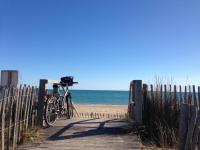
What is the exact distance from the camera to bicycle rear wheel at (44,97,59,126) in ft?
39.5

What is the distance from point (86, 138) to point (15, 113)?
2.06 metres

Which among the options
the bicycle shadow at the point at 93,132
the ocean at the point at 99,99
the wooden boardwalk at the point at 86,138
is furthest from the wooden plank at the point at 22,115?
the ocean at the point at 99,99

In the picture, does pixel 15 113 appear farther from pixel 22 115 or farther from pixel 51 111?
pixel 51 111

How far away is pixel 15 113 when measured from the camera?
9297 millimetres

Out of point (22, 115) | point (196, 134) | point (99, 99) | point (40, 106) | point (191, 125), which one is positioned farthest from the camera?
point (99, 99)

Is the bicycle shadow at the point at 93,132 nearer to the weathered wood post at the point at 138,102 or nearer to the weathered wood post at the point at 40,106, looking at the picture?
the weathered wood post at the point at 138,102

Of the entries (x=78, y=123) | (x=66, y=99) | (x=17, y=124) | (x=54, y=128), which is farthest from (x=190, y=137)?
(x=66, y=99)

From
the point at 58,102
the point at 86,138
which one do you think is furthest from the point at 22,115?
the point at 58,102

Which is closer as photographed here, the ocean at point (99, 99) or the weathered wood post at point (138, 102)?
the weathered wood post at point (138, 102)

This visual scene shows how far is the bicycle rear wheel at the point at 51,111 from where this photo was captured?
12030 millimetres

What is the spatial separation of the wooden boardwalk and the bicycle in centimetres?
32

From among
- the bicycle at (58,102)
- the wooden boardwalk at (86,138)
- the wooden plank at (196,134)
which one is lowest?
the wooden boardwalk at (86,138)

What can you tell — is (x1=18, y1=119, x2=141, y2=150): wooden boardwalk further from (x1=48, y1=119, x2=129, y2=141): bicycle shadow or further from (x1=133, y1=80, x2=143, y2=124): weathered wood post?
(x1=133, y1=80, x2=143, y2=124): weathered wood post

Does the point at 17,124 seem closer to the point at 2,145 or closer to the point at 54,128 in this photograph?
the point at 2,145
